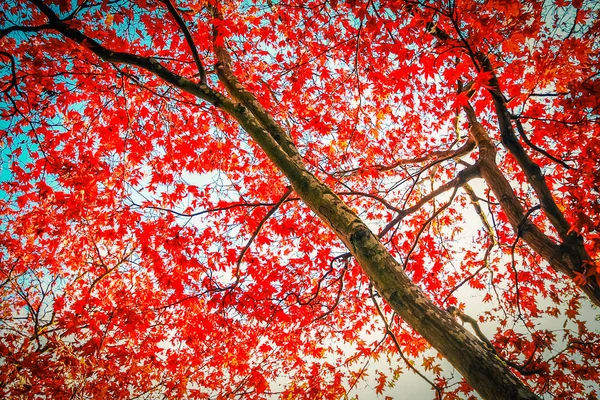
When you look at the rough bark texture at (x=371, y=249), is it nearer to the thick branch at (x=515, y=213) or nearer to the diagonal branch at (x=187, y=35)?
the thick branch at (x=515, y=213)

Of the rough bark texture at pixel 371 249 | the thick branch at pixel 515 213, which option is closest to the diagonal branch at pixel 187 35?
the rough bark texture at pixel 371 249

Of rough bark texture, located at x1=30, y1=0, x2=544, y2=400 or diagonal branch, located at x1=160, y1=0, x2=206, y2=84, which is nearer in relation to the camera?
rough bark texture, located at x1=30, y1=0, x2=544, y2=400

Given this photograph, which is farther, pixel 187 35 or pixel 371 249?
pixel 187 35

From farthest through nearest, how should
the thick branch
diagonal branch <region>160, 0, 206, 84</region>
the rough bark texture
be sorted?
1. the thick branch
2. diagonal branch <region>160, 0, 206, 84</region>
3. the rough bark texture

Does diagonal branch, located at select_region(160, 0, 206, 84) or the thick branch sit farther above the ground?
diagonal branch, located at select_region(160, 0, 206, 84)

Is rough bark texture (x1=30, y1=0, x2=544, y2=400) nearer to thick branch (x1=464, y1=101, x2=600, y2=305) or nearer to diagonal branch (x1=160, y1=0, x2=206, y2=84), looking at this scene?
thick branch (x1=464, y1=101, x2=600, y2=305)

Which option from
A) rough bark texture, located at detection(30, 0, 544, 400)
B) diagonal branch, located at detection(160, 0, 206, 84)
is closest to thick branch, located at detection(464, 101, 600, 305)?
rough bark texture, located at detection(30, 0, 544, 400)

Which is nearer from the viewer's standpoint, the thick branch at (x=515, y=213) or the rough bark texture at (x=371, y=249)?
the rough bark texture at (x=371, y=249)

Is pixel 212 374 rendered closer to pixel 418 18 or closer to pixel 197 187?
pixel 197 187

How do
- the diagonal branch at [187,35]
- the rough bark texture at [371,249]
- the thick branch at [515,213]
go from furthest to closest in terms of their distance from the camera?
1. the thick branch at [515,213]
2. the diagonal branch at [187,35]
3. the rough bark texture at [371,249]

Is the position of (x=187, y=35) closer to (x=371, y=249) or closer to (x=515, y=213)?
(x=371, y=249)

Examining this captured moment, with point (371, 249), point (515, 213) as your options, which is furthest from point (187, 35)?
point (515, 213)

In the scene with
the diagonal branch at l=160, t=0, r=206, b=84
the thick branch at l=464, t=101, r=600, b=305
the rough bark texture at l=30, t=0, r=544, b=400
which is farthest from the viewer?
the thick branch at l=464, t=101, r=600, b=305

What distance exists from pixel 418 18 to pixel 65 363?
6.89m
